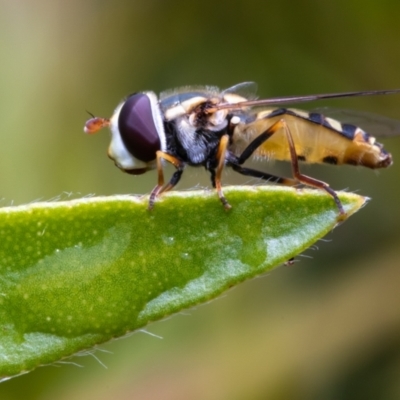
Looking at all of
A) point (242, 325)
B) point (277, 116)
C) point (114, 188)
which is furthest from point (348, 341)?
point (114, 188)

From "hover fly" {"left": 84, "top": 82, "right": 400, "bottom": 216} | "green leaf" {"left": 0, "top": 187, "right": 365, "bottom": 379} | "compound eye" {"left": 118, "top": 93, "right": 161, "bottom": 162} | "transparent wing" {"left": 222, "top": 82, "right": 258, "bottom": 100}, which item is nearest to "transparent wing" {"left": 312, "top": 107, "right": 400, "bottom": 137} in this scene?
"hover fly" {"left": 84, "top": 82, "right": 400, "bottom": 216}

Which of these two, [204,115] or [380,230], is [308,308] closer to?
[380,230]

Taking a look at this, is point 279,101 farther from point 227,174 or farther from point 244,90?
point 227,174

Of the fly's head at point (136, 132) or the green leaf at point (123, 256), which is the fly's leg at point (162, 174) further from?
the green leaf at point (123, 256)

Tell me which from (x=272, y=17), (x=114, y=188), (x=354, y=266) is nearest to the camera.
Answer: (x=354, y=266)

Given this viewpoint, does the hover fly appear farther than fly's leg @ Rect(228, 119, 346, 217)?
Yes

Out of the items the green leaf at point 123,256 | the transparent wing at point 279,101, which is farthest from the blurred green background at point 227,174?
the green leaf at point 123,256

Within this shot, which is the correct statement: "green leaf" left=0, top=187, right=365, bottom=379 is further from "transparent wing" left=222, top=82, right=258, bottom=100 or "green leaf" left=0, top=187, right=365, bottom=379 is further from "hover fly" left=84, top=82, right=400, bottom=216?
"transparent wing" left=222, top=82, right=258, bottom=100
